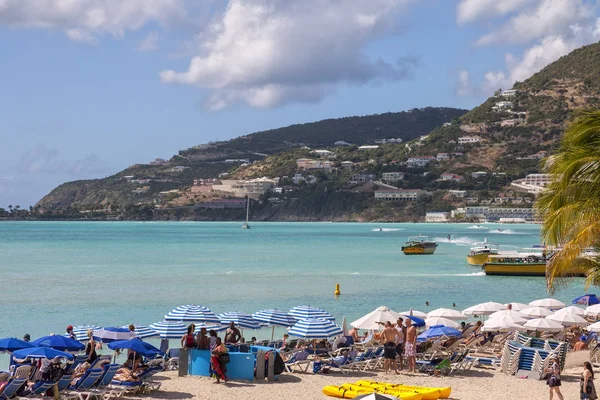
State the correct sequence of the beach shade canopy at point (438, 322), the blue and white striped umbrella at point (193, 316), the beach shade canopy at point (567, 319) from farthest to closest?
the beach shade canopy at point (438, 322), the beach shade canopy at point (567, 319), the blue and white striped umbrella at point (193, 316)

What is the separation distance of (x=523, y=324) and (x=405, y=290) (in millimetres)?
21108

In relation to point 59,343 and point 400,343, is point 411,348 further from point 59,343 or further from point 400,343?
point 59,343

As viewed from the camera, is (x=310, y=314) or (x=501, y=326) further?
(x=501, y=326)

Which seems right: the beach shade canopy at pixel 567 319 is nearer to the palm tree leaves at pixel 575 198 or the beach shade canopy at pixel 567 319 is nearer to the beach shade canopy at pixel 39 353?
the palm tree leaves at pixel 575 198

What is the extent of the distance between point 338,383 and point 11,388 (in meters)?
5.82

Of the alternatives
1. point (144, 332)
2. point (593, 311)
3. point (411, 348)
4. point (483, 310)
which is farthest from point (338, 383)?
point (593, 311)

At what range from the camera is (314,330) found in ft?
59.8

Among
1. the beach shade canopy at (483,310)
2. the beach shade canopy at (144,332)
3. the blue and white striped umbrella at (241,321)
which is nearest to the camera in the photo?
the beach shade canopy at (144,332)

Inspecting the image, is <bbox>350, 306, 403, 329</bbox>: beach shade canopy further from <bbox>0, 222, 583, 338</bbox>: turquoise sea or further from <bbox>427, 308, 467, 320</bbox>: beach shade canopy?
<bbox>0, 222, 583, 338</bbox>: turquoise sea

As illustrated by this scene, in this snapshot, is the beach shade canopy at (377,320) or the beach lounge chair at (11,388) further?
the beach shade canopy at (377,320)

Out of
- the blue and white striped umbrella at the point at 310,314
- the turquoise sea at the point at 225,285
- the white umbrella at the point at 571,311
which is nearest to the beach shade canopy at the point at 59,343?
the blue and white striped umbrella at the point at 310,314

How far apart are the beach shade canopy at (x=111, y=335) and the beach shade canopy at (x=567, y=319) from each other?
10396mm

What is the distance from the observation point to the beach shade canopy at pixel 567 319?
21.8m

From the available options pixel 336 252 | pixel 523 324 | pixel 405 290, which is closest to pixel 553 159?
pixel 523 324
